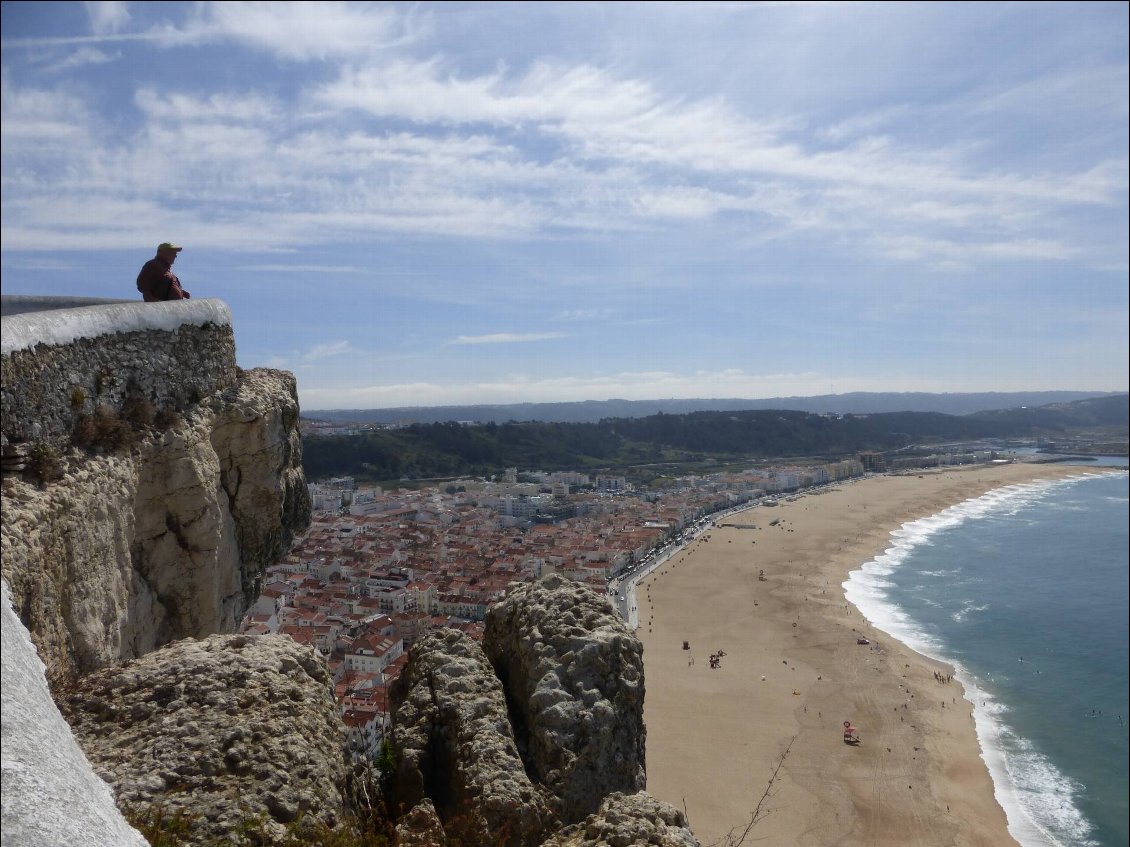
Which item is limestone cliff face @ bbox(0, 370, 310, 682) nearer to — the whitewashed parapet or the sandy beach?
the whitewashed parapet

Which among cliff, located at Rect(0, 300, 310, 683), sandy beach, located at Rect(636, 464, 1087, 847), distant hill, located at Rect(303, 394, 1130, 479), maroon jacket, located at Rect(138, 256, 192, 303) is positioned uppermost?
maroon jacket, located at Rect(138, 256, 192, 303)

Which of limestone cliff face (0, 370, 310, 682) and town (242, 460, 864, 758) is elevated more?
limestone cliff face (0, 370, 310, 682)

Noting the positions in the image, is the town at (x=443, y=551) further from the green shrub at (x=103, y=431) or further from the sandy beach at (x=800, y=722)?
the sandy beach at (x=800, y=722)

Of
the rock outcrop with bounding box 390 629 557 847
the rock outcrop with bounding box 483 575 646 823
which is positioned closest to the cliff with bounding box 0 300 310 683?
the rock outcrop with bounding box 390 629 557 847

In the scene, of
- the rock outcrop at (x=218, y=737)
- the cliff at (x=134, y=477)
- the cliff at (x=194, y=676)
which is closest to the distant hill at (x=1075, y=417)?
the cliff at (x=194, y=676)

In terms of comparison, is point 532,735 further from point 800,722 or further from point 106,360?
point 800,722

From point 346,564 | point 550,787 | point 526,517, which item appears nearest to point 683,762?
point 550,787
